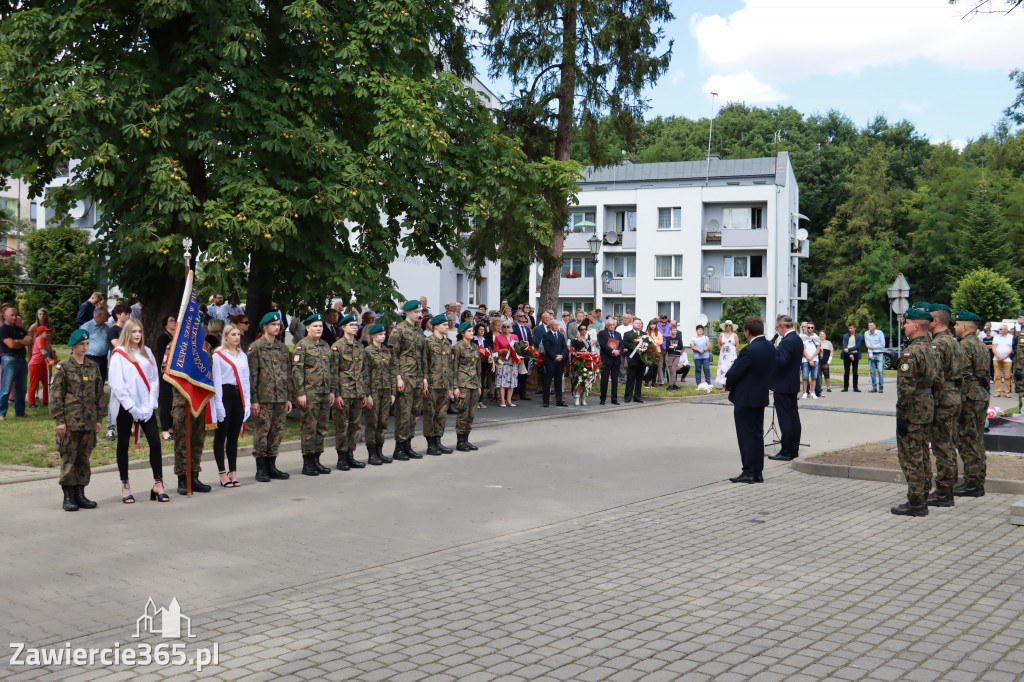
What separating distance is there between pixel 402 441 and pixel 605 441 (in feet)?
12.8

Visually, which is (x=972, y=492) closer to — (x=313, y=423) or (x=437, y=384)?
(x=437, y=384)

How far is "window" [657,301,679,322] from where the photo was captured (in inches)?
2495

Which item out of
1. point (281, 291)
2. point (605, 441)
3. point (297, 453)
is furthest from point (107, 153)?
point (605, 441)

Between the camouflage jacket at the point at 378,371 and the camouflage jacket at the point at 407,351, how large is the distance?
18 cm

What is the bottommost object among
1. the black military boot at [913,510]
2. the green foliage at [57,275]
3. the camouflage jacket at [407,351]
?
the black military boot at [913,510]

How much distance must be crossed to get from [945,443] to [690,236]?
53.2 meters

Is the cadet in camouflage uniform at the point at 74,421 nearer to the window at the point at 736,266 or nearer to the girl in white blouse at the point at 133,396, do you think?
the girl in white blouse at the point at 133,396

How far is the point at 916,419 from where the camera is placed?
9773 mm

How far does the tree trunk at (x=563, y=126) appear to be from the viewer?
24.1 meters

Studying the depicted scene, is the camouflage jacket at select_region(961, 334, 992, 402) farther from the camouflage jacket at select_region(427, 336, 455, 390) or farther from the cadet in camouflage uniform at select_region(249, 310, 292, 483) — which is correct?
the cadet in camouflage uniform at select_region(249, 310, 292, 483)

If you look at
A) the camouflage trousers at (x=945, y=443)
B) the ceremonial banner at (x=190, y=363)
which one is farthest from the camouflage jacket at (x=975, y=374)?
the ceremonial banner at (x=190, y=363)

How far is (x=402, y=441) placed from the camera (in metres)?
13.6

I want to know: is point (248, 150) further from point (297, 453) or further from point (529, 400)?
point (529, 400)

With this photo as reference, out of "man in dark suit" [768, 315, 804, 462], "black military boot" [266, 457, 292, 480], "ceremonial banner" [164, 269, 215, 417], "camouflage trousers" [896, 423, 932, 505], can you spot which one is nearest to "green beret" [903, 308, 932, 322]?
"camouflage trousers" [896, 423, 932, 505]
